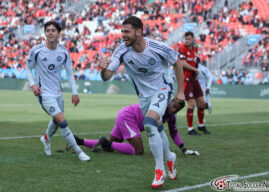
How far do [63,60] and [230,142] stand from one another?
411cm

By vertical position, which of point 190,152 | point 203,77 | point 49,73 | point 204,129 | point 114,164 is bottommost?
point 204,129

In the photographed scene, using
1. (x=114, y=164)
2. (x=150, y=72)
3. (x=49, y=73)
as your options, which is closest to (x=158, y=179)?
(x=150, y=72)

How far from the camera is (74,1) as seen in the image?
52.7 m

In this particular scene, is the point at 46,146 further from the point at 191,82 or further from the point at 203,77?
the point at 203,77

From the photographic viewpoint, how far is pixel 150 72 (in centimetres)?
646

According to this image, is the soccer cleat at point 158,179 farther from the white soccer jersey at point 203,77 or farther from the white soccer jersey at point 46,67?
the white soccer jersey at point 203,77

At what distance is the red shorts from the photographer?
12.2 m

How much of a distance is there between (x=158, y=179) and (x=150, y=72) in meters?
1.45

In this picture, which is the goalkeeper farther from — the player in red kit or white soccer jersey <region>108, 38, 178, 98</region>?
the player in red kit

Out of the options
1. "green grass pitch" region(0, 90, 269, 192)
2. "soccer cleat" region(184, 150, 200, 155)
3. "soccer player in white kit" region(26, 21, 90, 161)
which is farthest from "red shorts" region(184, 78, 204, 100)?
"soccer player in white kit" region(26, 21, 90, 161)

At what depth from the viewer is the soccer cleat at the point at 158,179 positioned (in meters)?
5.68

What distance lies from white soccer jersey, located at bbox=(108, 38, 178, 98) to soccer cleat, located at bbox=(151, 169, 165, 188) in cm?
108

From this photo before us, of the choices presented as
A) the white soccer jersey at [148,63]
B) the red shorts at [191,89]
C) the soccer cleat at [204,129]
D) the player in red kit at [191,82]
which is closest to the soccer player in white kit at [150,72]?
the white soccer jersey at [148,63]

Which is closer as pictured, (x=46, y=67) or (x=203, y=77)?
(x=46, y=67)
